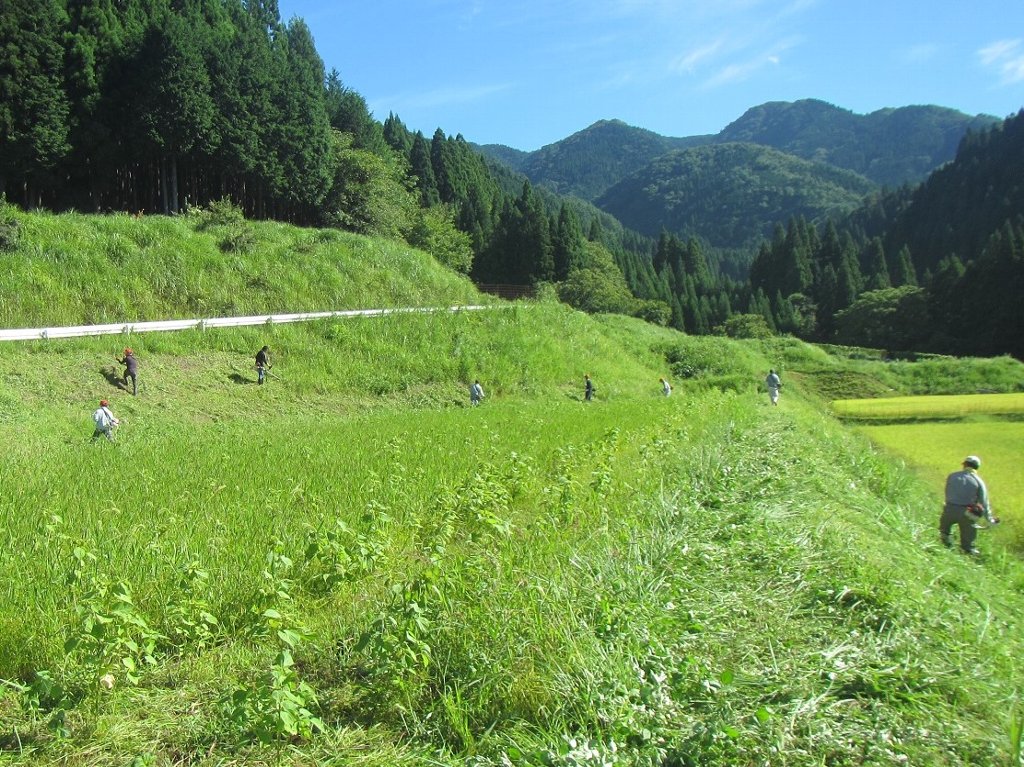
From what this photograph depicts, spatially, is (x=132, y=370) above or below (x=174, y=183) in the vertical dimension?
below

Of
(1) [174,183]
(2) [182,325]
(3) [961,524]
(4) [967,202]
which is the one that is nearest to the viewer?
(3) [961,524]

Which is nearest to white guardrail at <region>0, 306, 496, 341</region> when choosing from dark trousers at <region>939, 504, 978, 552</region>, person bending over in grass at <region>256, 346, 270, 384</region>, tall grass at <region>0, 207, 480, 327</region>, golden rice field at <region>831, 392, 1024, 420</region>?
tall grass at <region>0, 207, 480, 327</region>

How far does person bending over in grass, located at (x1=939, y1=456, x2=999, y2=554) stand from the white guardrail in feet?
65.4

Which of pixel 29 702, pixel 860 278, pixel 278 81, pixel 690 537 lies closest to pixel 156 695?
pixel 29 702

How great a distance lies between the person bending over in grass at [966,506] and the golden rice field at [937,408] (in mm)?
17145

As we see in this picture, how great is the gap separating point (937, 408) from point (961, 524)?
19.0 m

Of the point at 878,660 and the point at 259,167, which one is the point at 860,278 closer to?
the point at 259,167

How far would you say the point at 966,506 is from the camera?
25.5 feet

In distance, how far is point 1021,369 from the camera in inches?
1391

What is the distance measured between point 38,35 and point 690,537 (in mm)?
34992

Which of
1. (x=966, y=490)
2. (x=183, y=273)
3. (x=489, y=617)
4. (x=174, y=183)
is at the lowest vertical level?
(x=966, y=490)

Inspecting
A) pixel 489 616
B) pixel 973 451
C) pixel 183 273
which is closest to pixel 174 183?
pixel 183 273

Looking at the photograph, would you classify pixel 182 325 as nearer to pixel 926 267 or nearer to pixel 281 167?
pixel 281 167

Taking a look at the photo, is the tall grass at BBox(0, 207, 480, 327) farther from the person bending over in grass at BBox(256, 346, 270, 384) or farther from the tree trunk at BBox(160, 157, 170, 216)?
the tree trunk at BBox(160, 157, 170, 216)
